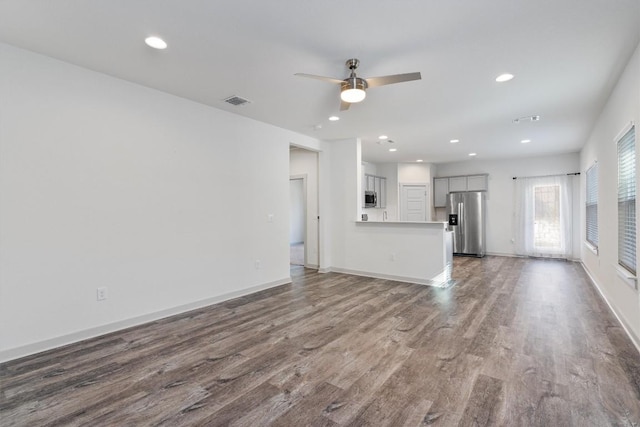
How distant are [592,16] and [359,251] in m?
4.33

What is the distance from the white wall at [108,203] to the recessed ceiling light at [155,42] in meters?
0.95

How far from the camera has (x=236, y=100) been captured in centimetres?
374

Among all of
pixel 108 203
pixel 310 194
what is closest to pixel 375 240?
pixel 310 194

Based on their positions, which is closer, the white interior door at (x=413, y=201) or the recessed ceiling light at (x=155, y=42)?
the recessed ceiling light at (x=155, y=42)

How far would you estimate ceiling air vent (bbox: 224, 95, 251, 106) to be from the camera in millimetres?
3676

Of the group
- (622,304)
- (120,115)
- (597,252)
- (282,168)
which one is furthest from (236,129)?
(597,252)

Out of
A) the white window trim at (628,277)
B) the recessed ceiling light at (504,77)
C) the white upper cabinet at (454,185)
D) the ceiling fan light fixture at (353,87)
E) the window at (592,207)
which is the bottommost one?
the white window trim at (628,277)

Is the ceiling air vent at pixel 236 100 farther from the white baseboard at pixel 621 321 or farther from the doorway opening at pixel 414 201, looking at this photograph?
the doorway opening at pixel 414 201

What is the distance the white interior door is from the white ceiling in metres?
4.54

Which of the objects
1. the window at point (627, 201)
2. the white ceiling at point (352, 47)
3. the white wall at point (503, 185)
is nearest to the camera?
the white ceiling at point (352, 47)

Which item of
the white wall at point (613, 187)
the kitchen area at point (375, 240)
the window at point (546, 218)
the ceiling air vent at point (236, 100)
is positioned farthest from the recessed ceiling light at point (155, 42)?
the window at point (546, 218)

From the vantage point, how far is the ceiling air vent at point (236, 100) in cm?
368

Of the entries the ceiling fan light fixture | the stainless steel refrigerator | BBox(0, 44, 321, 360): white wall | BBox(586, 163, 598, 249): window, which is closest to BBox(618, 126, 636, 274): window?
BBox(586, 163, 598, 249): window

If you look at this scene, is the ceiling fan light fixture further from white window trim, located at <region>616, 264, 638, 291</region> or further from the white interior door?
the white interior door
